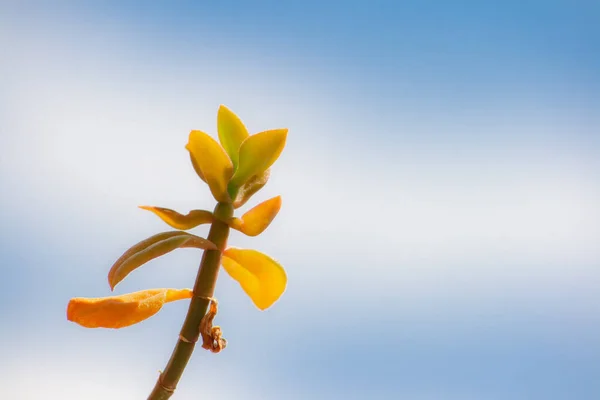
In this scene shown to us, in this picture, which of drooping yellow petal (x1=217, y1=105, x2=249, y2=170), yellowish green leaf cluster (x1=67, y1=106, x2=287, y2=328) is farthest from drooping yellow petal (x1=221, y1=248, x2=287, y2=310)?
drooping yellow petal (x1=217, y1=105, x2=249, y2=170)

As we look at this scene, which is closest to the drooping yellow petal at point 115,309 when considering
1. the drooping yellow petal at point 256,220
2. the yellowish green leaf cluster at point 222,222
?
the yellowish green leaf cluster at point 222,222

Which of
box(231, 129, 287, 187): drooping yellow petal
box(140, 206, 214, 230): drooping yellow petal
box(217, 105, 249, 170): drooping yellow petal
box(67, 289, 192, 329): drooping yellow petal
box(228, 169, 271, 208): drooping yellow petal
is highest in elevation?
box(217, 105, 249, 170): drooping yellow petal

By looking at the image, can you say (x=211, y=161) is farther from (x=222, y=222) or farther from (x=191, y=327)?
(x=191, y=327)

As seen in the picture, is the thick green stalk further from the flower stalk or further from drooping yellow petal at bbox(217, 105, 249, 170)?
drooping yellow petal at bbox(217, 105, 249, 170)

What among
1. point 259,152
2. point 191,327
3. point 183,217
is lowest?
point 191,327

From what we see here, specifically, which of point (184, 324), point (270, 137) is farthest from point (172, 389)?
point (270, 137)

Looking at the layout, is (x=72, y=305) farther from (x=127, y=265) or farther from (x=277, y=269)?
(x=277, y=269)

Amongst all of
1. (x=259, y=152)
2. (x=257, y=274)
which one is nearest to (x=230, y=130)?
(x=259, y=152)
